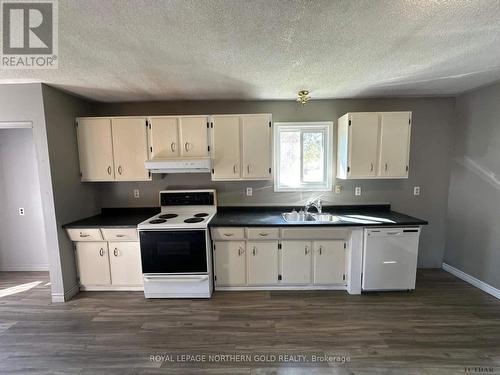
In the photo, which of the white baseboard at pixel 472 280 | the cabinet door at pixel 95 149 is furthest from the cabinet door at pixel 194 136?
the white baseboard at pixel 472 280

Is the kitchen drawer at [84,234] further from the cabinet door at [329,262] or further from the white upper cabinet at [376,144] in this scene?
the white upper cabinet at [376,144]

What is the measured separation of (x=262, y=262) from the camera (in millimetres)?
2578

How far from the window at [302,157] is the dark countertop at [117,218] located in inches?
74.9

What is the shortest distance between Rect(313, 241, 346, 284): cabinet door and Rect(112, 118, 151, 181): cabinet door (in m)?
2.37

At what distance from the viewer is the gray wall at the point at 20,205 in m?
3.02

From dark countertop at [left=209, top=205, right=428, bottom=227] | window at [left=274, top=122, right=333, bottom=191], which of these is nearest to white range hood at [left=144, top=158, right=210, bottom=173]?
dark countertop at [left=209, top=205, right=428, bottom=227]

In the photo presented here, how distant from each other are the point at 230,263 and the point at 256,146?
59.4 inches

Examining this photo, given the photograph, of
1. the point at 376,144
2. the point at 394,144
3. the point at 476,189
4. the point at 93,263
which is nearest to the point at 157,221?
the point at 93,263

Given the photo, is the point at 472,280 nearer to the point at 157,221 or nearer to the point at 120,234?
the point at 157,221

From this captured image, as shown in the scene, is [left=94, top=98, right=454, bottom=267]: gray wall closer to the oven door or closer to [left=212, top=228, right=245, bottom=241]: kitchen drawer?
[left=212, top=228, right=245, bottom=241]: kitchen drawer

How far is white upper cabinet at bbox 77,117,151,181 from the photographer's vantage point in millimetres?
2713

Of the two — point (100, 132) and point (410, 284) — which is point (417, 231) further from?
point (100, 132)

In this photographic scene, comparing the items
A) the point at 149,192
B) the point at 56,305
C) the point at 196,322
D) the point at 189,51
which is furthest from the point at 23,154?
the point at 196,322

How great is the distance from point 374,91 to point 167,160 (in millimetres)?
2726
